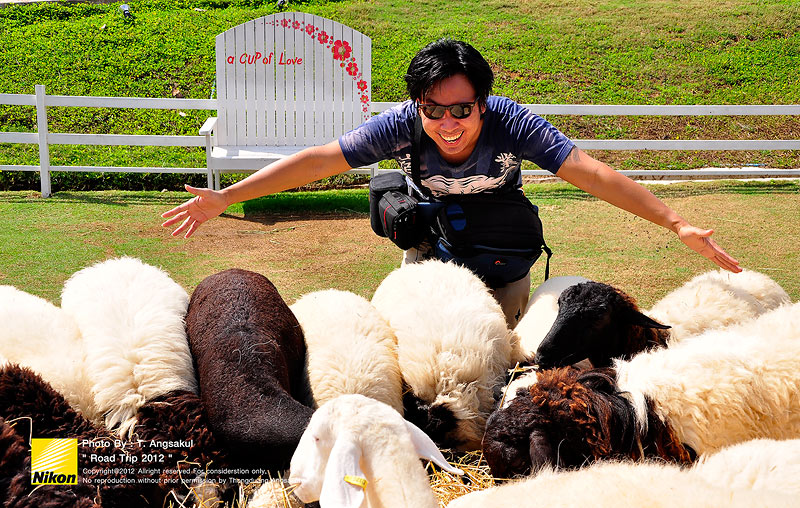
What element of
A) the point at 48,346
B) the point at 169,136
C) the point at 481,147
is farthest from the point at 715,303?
the point at 169,136

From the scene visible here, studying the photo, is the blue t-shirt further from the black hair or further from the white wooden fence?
the white wooden fence

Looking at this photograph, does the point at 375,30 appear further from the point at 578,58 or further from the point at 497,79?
the point at 578,58

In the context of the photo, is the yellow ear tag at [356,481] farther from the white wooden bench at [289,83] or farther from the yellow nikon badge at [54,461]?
the white wooden bench at [289,83]

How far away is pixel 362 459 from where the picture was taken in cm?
225

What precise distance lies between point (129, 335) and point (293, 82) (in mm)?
7727

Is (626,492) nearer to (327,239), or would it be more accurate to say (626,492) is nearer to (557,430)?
(557,430)

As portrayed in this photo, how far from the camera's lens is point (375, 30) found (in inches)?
679

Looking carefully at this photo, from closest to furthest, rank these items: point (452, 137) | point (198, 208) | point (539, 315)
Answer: point (198, 208) → point (452, 137) → point (539, 315)

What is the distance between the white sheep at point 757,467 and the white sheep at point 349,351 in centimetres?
131

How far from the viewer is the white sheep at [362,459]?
7.00ft

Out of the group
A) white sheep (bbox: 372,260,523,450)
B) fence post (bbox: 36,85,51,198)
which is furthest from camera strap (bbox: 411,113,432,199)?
fence post (bbox: 36,85,51,198)

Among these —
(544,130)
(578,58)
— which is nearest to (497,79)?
(578,58)

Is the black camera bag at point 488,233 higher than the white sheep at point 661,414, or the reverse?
the black camera bag at point 488,233

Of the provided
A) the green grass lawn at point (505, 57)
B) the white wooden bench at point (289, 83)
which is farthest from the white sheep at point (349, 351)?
the green grass lawn at point (505, 57)
